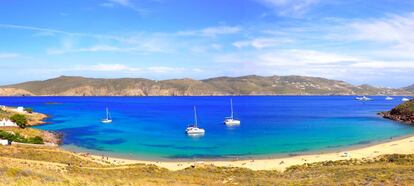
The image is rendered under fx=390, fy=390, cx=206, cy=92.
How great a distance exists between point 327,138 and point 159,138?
1361 inches

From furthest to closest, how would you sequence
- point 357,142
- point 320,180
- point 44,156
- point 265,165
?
point 357,142 → point 265,165 → point 44,156 → point 320,180

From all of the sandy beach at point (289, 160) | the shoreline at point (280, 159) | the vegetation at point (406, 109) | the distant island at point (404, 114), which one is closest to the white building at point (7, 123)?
the shoreline at point (280, 159)

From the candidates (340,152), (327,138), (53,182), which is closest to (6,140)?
(53,182)

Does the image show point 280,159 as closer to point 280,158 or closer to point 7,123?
point 280,158

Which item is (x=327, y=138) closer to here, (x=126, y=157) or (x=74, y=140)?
(x=126, y=157)

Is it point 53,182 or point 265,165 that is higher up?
point 53,182

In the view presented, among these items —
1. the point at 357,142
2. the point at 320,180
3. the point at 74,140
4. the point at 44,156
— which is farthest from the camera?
the point at 74,140

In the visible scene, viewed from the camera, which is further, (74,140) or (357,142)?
(74,140)

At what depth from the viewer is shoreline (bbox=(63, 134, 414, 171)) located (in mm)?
49575

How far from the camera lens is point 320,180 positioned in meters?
29.1

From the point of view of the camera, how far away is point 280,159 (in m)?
55.1

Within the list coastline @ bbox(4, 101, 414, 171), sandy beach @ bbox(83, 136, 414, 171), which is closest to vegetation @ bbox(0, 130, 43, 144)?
coastline @ bbox(4, 101, 414, 171)

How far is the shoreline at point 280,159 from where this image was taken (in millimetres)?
49575

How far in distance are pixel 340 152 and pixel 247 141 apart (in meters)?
20.3
